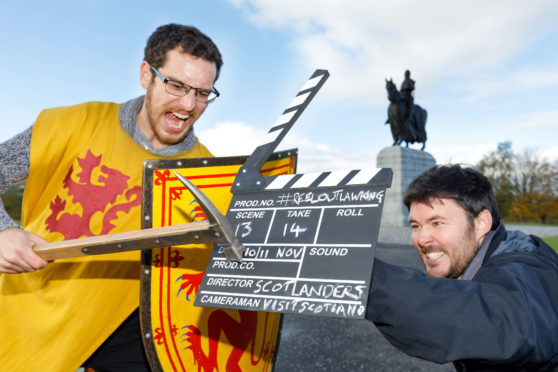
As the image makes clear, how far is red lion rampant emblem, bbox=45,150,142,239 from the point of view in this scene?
1754mm

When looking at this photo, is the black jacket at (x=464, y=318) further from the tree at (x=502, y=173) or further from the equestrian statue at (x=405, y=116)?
the tree at (x=502, y=173)

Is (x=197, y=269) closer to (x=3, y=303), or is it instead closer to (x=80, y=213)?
(x=80, y=213)

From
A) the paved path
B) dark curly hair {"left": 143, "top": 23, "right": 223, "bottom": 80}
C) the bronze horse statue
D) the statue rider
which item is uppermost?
the statue rider

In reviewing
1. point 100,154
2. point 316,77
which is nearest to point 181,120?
point 100,154

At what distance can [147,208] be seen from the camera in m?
1.62

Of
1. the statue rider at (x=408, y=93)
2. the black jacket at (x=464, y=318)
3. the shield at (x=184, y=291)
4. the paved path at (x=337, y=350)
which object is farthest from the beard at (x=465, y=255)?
the statue rider at (x=408, y=93)

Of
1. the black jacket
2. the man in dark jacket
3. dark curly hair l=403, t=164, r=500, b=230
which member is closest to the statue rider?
dark curly hair l=403, t=164, r=500, b=230

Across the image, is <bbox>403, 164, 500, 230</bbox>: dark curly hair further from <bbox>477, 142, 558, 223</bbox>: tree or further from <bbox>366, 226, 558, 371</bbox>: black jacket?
<bbox>477, 142, 558, 223</bbox>: tree

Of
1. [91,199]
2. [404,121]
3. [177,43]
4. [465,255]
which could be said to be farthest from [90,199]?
[404,121]

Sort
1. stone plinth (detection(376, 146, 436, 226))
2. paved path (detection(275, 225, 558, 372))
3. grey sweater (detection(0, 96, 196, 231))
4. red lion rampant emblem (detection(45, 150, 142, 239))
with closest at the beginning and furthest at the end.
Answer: grey sweater (detection(0, 96, 196, 231))
red lion rampant emblem (detection(45, 150, 142, 239))
paved path (detection(275, 225, 558, 372))
stone plinth (detection(376, 146, 436, 226))

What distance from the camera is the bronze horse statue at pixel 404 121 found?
787 inches

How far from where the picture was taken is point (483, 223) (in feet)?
5.84

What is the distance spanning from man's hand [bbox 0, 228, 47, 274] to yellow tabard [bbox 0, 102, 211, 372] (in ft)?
0.78

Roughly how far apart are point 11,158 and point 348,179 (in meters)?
1.43
